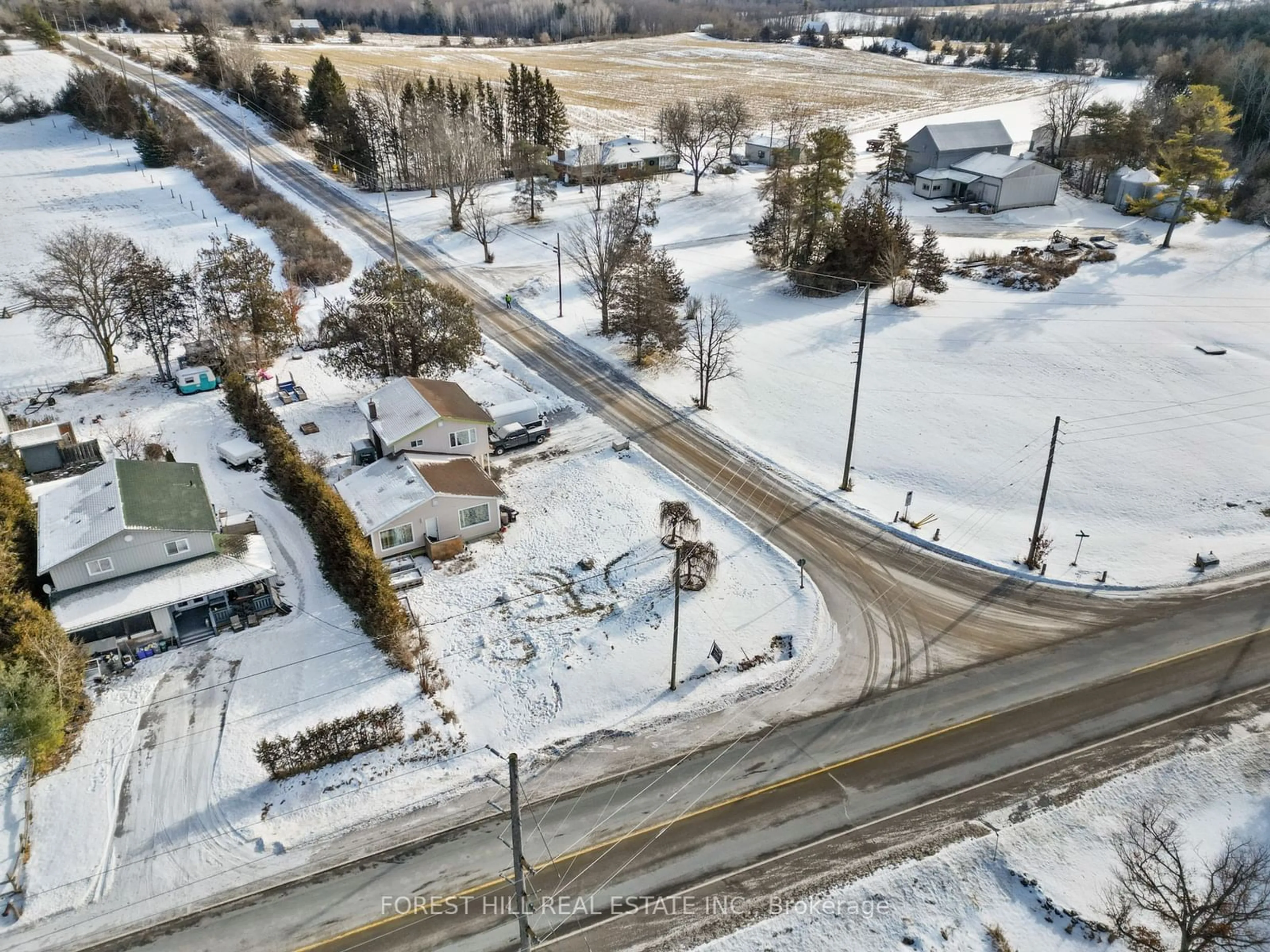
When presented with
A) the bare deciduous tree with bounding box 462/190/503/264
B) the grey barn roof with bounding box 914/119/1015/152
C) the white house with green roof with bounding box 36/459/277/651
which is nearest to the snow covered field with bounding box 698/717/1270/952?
the white house with green roof with bounding box 36/459/277/651

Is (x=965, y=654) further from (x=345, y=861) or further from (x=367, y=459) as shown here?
(x=367, y=459)

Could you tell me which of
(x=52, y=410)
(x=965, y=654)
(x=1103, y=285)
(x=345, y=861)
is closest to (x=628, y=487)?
(x=965, y=654)

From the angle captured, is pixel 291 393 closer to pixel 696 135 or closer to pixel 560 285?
pixel 560 285

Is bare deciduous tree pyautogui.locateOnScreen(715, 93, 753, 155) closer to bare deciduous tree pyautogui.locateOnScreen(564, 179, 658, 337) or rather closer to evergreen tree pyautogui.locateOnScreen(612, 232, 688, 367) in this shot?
bare deciduous tree pyautogui.locateOnScreen(564, 179, 658, 337)

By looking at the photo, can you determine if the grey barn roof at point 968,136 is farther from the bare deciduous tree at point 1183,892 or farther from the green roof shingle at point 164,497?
the green roof shingle at point 164,497

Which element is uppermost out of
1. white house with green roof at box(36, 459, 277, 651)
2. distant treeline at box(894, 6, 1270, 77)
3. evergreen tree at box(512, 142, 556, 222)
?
distant treeline at box(894, 6, 1270, 77)

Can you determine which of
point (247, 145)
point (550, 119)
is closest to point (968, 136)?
point (550, 119)
